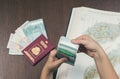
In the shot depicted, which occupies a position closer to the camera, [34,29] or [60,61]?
[60,61]

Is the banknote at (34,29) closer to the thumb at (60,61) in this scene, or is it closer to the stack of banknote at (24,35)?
the stack of banknote at (24,35)

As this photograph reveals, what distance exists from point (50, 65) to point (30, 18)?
22 centimetres

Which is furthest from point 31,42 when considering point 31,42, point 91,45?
point 91,45

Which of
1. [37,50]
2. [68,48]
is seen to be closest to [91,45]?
[68,48]

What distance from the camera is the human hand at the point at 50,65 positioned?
0.81 meters

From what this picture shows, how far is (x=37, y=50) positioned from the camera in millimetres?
888

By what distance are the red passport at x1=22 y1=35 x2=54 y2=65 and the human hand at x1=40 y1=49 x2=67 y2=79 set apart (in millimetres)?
56

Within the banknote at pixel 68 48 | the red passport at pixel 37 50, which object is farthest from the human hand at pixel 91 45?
the red passport at pixel 37 50

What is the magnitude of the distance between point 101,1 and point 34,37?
0.86ft

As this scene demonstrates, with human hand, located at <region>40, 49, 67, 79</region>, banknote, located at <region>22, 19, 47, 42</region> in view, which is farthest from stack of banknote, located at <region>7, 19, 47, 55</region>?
human hand, located at <region>40, 49, 67, 79</region>

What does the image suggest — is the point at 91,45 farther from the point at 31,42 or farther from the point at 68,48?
the point at 31,42

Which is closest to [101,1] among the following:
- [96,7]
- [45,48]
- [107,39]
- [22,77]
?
[96,7]

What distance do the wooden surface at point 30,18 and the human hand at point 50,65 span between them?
Result: 0.06 m

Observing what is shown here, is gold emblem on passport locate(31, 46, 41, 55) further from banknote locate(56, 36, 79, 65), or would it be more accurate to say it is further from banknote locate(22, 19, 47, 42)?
banknote locate(56, 36, 79, 65)
